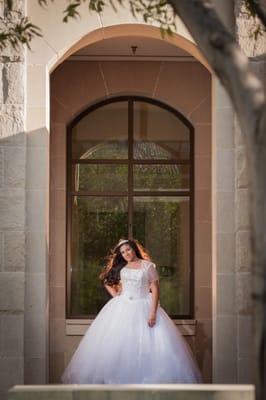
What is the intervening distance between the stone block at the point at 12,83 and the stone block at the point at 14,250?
1.64m

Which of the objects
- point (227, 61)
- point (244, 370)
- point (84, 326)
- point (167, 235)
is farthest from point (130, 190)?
point (227, 61)

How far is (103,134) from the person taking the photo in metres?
16.5

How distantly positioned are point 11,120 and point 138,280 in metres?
3.13

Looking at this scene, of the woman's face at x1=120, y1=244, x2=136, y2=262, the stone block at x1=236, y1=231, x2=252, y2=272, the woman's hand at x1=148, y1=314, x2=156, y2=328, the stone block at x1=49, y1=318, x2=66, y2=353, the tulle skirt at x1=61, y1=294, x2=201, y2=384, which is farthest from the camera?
the stone block at x1=49, y1=318, x2=66, y2=353

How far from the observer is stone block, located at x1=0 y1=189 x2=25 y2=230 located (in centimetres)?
1184

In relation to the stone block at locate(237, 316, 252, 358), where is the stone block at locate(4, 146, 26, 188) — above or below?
above

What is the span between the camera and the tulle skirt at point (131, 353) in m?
12.9

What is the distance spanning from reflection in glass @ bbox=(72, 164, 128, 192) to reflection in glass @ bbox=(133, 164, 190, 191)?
0.72ft

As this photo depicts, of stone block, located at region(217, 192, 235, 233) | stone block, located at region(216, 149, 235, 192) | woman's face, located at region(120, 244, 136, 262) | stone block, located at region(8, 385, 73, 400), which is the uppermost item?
stone block, located at region(216, 149, 235, 192)

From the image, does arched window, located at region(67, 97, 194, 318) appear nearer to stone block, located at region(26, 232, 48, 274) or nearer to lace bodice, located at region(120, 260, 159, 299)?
lace bodice, located at region(120, 260, 159, 299)

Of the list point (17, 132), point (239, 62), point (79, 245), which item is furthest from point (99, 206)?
point (239, 62)

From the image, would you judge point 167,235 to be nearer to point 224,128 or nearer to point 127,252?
point 127,252

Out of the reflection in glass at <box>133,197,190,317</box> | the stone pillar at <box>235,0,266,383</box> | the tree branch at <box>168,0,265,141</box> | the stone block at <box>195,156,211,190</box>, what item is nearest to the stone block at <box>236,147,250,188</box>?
the stone pillar at <box>235,0,266,383</box>

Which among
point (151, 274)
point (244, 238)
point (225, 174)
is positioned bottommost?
point (151, 274)
